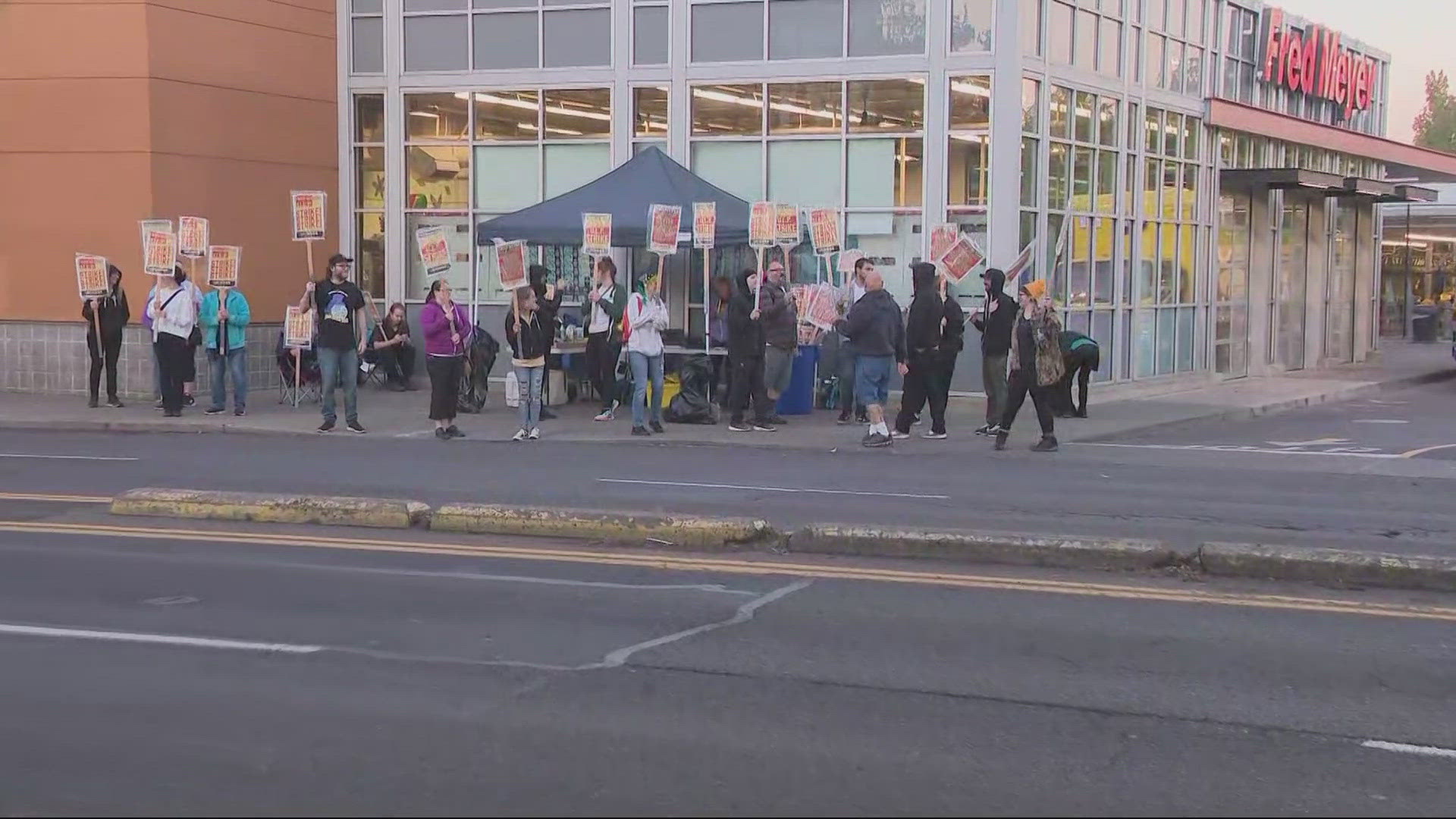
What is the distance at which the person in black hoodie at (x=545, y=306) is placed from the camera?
16891 millimetres

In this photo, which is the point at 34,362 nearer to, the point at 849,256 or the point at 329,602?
the point at 849,256

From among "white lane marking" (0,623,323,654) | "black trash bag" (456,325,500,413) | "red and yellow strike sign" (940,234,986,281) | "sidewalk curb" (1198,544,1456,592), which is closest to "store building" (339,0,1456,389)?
"red and yellow strike sign" (940,234,986,281)

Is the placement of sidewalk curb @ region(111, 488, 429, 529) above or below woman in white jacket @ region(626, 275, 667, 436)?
below

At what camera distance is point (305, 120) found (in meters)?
22.3

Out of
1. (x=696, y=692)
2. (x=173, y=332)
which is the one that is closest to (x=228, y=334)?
(x=173, y=332)

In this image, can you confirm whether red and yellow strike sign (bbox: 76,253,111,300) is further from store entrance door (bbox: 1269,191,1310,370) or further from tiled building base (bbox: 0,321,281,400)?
store entrance door (bbox: 1269,191,1310,370)

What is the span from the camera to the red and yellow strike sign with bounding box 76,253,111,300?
60.5 ft

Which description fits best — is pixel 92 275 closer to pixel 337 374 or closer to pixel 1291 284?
pixel 337 374

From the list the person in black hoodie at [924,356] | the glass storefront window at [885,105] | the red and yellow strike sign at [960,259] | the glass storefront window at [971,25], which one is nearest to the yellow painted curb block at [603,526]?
the person in black hoodie at [924,356]

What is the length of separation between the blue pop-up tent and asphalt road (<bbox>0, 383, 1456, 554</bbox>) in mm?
3487

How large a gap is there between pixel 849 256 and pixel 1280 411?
755 cm

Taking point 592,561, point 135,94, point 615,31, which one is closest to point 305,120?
point 135,94

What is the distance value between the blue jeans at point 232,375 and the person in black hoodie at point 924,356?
8.21 m

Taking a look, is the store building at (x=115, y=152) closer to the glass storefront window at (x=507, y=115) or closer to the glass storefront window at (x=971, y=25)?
the glass storefront window at (x=507, y=115)
